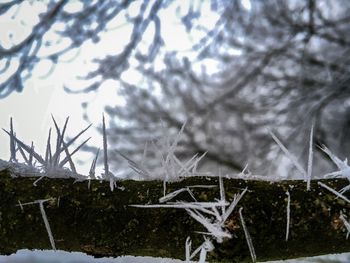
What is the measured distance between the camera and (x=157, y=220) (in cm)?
74

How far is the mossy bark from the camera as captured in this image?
75cm

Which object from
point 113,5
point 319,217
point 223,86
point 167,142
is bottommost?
point 319,217

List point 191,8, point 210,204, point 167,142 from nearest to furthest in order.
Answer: point 210,204, point 167,142, point 191,8

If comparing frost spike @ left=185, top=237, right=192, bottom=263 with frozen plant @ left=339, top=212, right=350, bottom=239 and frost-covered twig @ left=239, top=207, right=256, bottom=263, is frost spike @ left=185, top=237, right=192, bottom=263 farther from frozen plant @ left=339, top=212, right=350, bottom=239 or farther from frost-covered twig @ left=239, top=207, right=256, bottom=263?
frozen plant @ left=339, top=212, right=350, bottom=239

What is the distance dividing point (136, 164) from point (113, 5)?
3.97 m

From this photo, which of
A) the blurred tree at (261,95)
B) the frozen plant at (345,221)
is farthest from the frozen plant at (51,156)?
the blurred tree at (261,95)

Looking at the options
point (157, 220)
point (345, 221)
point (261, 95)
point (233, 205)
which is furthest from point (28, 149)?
point (261, 95)

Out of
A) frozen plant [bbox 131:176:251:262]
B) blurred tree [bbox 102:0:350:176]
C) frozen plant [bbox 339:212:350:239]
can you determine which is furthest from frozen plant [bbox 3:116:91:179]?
blurred tree [bbox 102:0:350:176]

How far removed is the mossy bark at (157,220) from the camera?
747 millimetres

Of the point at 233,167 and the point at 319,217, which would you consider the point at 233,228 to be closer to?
the point at 319,217

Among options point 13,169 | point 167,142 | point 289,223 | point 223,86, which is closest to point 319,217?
point 289,223

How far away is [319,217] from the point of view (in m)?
0.76

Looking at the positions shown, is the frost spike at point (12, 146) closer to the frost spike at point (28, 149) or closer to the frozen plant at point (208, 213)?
the frost spike at point (28, 149)

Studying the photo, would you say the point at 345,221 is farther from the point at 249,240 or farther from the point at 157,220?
the point at 157,220
